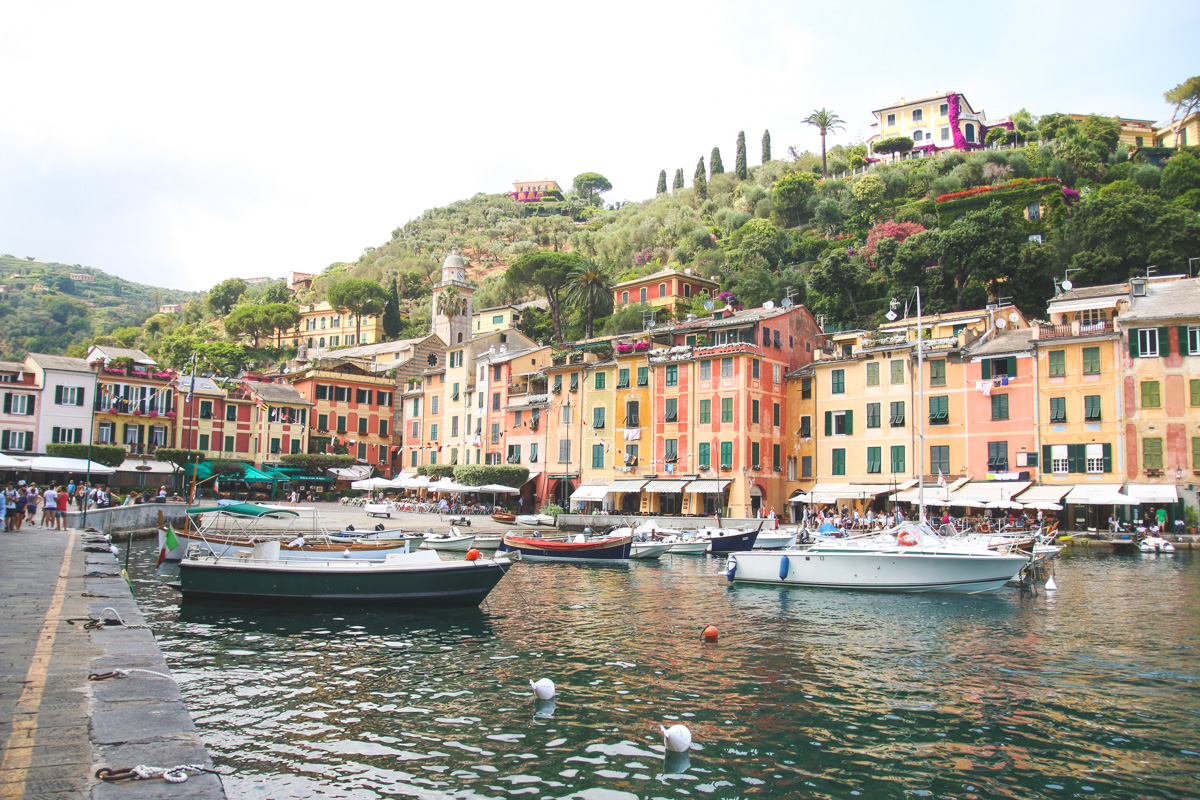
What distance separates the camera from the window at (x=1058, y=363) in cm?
4769

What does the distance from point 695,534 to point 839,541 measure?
16.4 meters

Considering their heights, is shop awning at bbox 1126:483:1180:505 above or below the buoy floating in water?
above

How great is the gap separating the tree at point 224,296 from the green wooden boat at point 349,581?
129 metres

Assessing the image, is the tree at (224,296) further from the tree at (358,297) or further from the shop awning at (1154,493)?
the shop awning at (1154,493)

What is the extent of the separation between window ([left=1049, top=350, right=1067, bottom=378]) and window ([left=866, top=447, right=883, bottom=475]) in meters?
10.8

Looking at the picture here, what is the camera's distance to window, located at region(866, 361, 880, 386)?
53875 mm

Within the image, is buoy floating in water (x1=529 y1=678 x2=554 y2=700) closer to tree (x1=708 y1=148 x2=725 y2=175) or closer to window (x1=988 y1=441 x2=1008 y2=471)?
window (x1=988 y1=441 x2=1008 y2=471)

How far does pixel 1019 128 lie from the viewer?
100 metres

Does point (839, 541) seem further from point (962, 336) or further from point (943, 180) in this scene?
point (943, 180)

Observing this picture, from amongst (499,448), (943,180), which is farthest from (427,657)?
(943,180)

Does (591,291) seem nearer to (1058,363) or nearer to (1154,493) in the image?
(1058,363)

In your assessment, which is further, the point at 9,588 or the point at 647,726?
the point at 9,588

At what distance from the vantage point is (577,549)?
128 ft

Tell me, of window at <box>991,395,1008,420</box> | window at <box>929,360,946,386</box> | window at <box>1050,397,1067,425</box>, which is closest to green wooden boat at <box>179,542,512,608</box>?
window at <box>991,395,1008,420</box>
